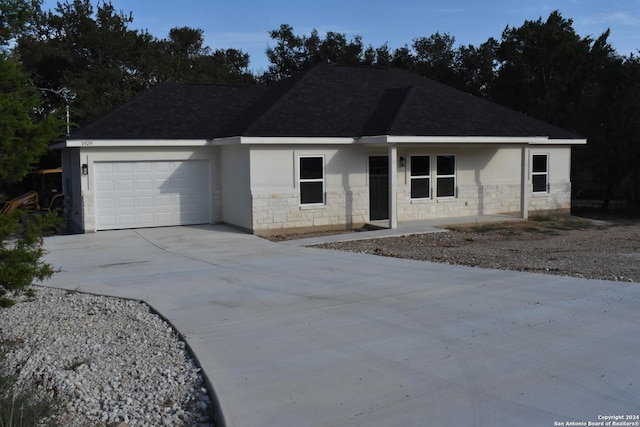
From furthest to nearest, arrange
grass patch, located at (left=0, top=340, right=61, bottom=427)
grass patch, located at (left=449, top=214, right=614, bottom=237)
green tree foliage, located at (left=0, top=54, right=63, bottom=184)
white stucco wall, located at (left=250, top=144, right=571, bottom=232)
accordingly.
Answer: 1. grass patch, located at (left=449, top=214, right=614, bottom=237)
2. white stucco wall, located at (left=250, top=144, right=571, bottom=232)
3. green tree foliage, located at (left=0, top=54, right=63, bottom=184)
4. grass patch, located at (left=0, top=340, right=61, bottom=427)

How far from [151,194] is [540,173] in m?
14.2

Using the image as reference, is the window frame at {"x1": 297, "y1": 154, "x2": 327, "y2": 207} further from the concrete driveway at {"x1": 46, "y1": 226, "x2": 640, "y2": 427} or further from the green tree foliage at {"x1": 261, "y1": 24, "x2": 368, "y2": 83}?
the green tree foliage at {"x1": 261, "y1": 24, "x2": 368, "y2": 83}

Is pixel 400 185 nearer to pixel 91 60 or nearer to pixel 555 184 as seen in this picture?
pixel 555 184

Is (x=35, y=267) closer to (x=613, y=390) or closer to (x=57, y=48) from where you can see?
(x=613, y=390)

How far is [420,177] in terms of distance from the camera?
2038 cm

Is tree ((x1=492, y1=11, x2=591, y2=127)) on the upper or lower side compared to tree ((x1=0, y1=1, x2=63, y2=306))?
upper

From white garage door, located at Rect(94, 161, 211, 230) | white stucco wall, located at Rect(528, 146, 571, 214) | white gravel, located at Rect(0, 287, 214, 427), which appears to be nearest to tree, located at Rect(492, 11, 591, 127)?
white stucco wall, located at Rect(528, 146, 571, 214)

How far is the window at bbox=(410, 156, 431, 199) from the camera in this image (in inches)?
799

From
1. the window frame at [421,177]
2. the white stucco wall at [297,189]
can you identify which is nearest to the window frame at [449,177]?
the window frame at [421,177]

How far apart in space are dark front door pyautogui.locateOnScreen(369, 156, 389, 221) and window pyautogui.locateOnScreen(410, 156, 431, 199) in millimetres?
953

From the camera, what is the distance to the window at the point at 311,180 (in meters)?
18.5

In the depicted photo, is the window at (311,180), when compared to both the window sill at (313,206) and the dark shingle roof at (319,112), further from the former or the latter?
the dark shingle roof at (319,112)

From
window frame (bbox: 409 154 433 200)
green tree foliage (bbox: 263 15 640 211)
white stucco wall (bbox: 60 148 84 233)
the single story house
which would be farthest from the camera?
green tree foliage (bbox: 263 15 640 211)

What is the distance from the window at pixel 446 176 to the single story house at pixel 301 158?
0.05 m
